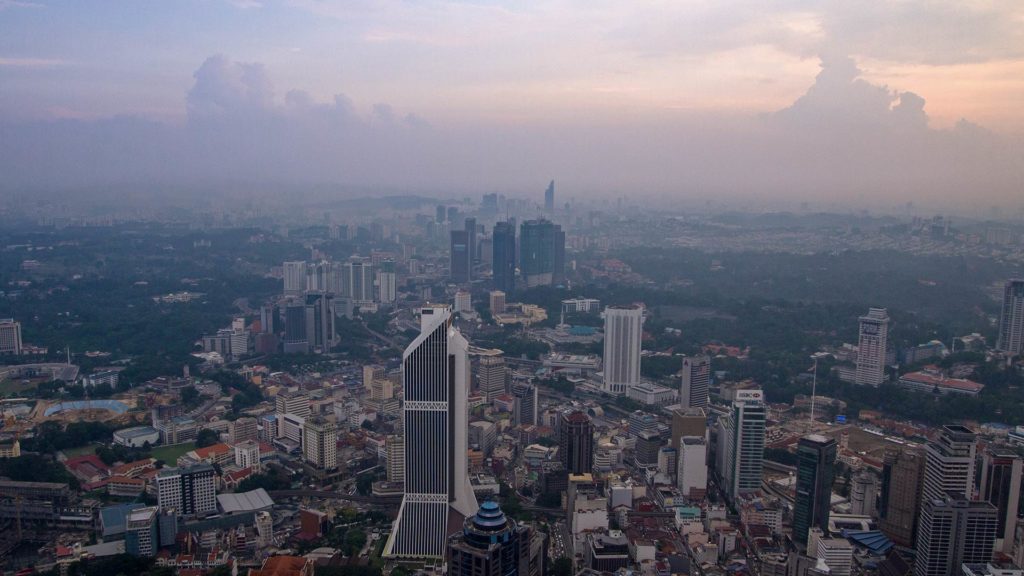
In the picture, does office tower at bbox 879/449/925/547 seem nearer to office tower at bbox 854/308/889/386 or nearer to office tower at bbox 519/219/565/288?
office tower at bbox 854/308/889/386

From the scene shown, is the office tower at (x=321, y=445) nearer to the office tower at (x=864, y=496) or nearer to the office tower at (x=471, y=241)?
the office tower at (x=864, y=496)

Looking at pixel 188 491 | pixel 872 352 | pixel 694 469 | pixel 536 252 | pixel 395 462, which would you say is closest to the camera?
pixel 188 491

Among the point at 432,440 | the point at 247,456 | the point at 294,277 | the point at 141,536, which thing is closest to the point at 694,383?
the point at 432,440

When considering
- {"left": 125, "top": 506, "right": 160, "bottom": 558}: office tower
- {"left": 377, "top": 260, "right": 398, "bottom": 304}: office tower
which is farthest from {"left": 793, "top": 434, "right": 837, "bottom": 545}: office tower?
{"left": 377, "top": 260, "right": 398, "bottom": 304}: office tower

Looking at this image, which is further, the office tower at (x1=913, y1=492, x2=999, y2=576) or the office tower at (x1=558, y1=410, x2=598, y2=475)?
the office tower at (x1=558, y1=410, x2=598, y2=475)

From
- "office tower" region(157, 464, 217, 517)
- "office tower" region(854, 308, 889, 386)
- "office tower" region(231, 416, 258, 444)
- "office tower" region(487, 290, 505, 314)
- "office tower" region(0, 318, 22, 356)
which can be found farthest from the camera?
"office tower" region(487, 290, 505, 314)

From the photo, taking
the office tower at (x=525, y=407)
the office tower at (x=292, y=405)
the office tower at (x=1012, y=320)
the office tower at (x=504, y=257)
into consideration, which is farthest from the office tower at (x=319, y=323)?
the office tower at (x=1012, y=320)

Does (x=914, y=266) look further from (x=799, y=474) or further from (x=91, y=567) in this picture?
(x=91, y=567)

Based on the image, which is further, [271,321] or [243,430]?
[271,321]

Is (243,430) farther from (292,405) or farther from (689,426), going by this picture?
(689,426)
